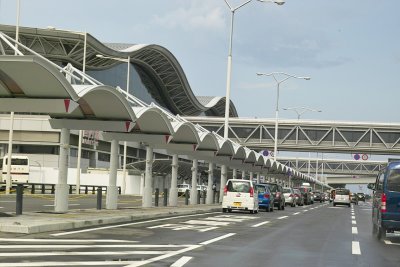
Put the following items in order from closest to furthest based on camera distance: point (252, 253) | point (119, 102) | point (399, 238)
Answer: point (252, 253) → point (399, 238) → point (119, 102)

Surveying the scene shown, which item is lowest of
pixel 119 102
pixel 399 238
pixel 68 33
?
pixel 399 238

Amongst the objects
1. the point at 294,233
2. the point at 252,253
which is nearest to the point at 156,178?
the point at 294,233

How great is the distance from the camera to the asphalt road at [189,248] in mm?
10797

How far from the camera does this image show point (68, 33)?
2741 inches

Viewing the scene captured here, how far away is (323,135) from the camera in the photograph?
293 ft

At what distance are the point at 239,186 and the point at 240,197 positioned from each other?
0.76 metres

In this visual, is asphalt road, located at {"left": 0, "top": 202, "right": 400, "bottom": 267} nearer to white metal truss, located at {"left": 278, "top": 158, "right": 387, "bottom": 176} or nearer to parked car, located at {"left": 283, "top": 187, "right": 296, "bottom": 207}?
parked car, located at {"left": 283, "top": 187, "right": 296, "bottom": 207}

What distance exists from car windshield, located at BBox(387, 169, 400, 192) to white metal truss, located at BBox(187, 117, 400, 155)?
233ft

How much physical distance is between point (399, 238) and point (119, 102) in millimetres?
10857

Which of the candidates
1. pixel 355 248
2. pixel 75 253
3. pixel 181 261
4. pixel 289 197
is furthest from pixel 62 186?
pixel 289 197

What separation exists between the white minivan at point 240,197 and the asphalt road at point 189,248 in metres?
12.7

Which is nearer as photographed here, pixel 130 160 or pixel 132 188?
pixel 132 188

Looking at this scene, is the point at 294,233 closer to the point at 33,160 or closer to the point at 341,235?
the point at 341,235

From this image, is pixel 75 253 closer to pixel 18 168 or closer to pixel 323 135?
pixel 18 168
